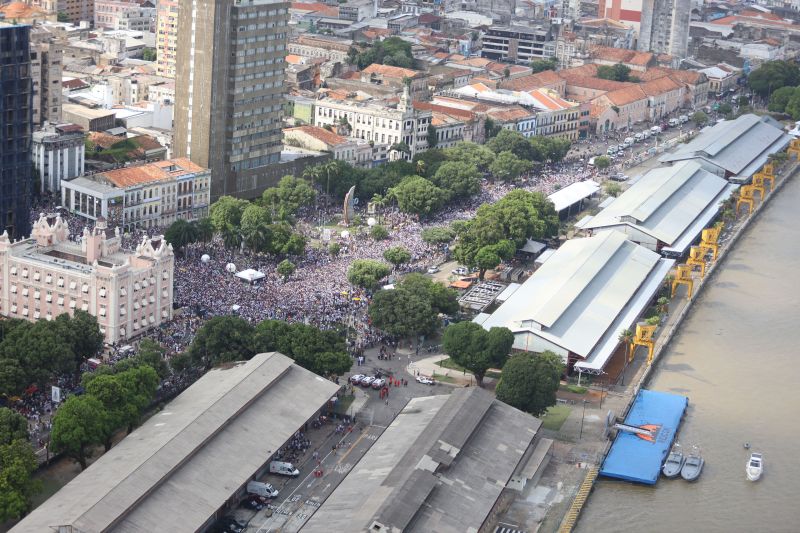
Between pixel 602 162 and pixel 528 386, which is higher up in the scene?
pixel 602 162

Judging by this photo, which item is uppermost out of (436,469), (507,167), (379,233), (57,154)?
(57,154)

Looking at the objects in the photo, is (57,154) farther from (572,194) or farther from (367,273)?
(572,194)

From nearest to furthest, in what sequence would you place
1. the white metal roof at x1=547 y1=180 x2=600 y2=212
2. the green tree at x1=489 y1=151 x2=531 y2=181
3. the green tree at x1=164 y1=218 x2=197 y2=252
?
the green tree at x1=164 y1=218 x2=197 y2=252, the white metal roof at x1=547 y1=180 x2=600 y2=212, the green tree at x1=489 y1=151 x2=531 y2=181

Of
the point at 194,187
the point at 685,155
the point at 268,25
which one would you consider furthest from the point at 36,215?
the point at 685,155

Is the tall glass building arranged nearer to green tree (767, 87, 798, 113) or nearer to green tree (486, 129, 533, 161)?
green tree (486, 129, 533, 161)

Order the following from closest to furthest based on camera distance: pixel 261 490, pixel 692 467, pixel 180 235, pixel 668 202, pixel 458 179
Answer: pixel 261 490
pixel 692 467
pixel 180 235
pixel 668 202
pixel 458 179

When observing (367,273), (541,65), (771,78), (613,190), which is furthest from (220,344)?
(771,78)

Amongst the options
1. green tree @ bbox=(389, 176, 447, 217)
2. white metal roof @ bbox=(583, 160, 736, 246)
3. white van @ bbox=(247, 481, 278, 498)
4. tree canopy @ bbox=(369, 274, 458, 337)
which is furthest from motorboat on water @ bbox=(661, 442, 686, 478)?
green tree @ bbox=(389, 176, 447, 217)

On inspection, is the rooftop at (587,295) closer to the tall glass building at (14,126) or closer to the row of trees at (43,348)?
the row of trees at (43,348)
